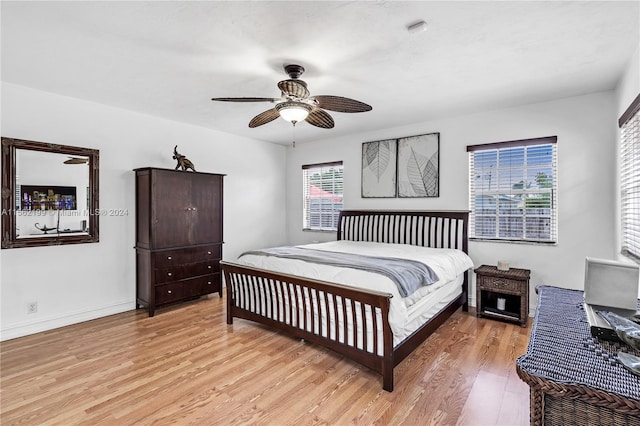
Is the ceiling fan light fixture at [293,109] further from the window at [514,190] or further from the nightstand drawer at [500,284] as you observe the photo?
the nightstand drawer at [500,284]

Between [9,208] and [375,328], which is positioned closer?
[375,328]

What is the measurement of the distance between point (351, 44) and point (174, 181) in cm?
Answer: 291

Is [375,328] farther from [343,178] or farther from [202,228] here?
[343,178]

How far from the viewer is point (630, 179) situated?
274 centimetres

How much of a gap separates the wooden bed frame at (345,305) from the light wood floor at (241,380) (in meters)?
0.18

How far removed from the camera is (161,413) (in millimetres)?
2105

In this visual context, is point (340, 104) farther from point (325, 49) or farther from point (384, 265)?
point (384, 265)

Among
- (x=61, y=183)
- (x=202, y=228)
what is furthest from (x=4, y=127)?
(x=202, y=228)

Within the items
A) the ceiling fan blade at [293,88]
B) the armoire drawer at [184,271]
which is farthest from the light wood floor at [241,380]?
the ceiling fan blade at [293,88]

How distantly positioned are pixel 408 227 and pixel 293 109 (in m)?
2.65

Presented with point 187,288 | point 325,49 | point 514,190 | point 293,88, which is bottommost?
point 187,288

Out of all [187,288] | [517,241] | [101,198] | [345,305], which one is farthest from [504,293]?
[101,198]

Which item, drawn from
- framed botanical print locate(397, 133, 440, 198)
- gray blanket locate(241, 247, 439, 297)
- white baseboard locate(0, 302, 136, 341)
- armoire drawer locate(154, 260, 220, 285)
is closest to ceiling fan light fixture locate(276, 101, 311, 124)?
gray blanket locate(241, 247, 439, 297)

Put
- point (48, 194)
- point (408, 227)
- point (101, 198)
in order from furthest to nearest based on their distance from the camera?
1. point (408, 227)
2. point (101, 198)
3. point (48, 194)
